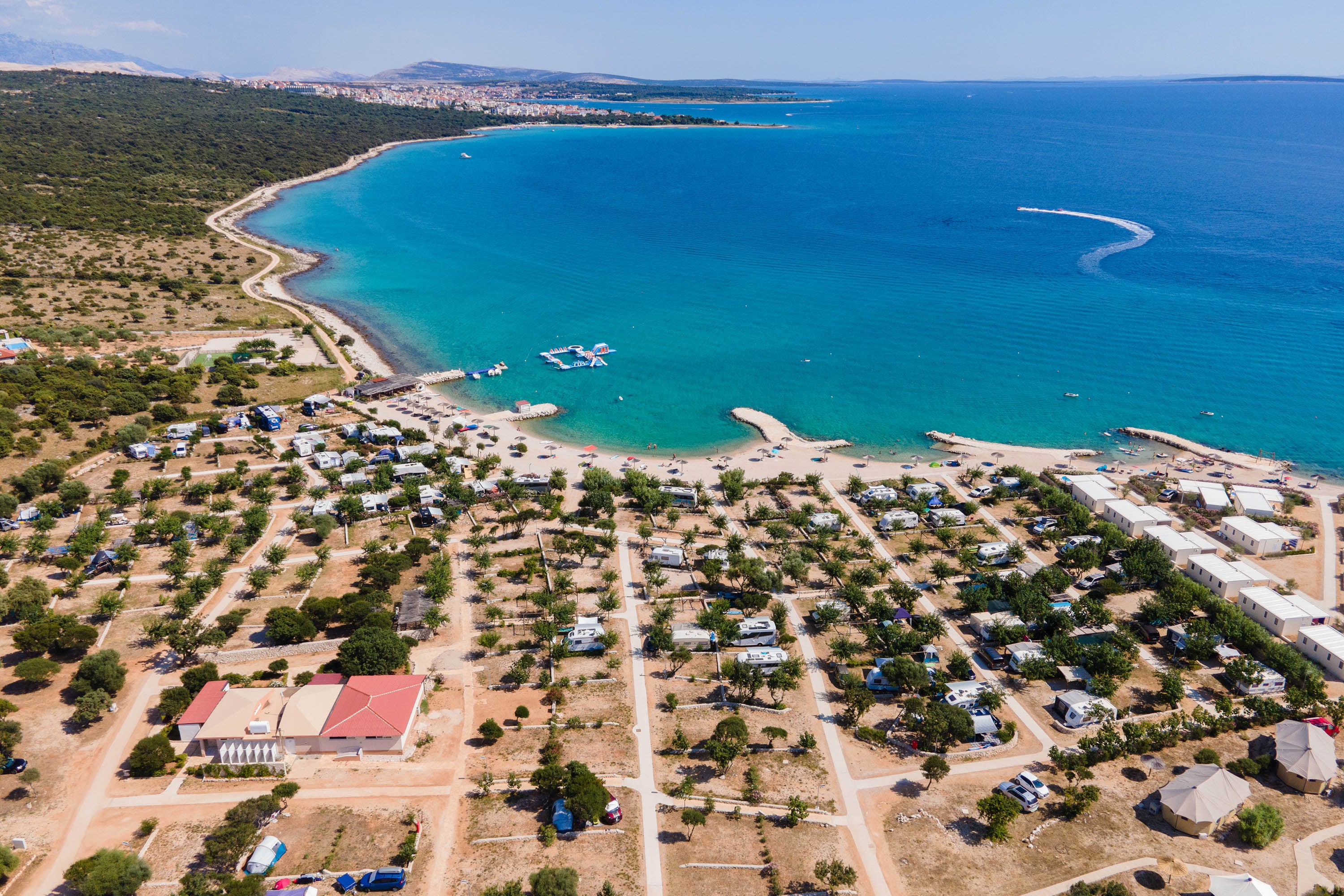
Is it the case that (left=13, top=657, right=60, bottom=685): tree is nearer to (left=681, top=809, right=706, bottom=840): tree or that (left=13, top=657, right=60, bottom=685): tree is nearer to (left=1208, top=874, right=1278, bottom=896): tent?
(left=681, top=809, right=706, bottom=840): tree

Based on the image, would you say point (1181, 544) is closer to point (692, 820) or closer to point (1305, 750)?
point (1305, 750)

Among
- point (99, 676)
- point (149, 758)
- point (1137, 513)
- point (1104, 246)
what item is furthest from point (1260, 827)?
point (1104, 246)

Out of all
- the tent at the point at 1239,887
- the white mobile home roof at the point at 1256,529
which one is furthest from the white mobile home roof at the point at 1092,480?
the tent at the point at 1239,887

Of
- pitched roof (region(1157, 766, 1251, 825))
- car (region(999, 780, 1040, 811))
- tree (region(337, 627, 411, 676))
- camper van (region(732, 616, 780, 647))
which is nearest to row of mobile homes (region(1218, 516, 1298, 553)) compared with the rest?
pitched roof (region(1157, 766, 1251, 825))

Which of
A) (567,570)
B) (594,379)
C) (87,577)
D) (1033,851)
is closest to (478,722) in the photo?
(567,570)

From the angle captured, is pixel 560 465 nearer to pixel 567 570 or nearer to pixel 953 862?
pixel 567 570

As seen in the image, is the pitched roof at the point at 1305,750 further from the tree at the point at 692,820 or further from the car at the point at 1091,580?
the tree at the point at 692,820
